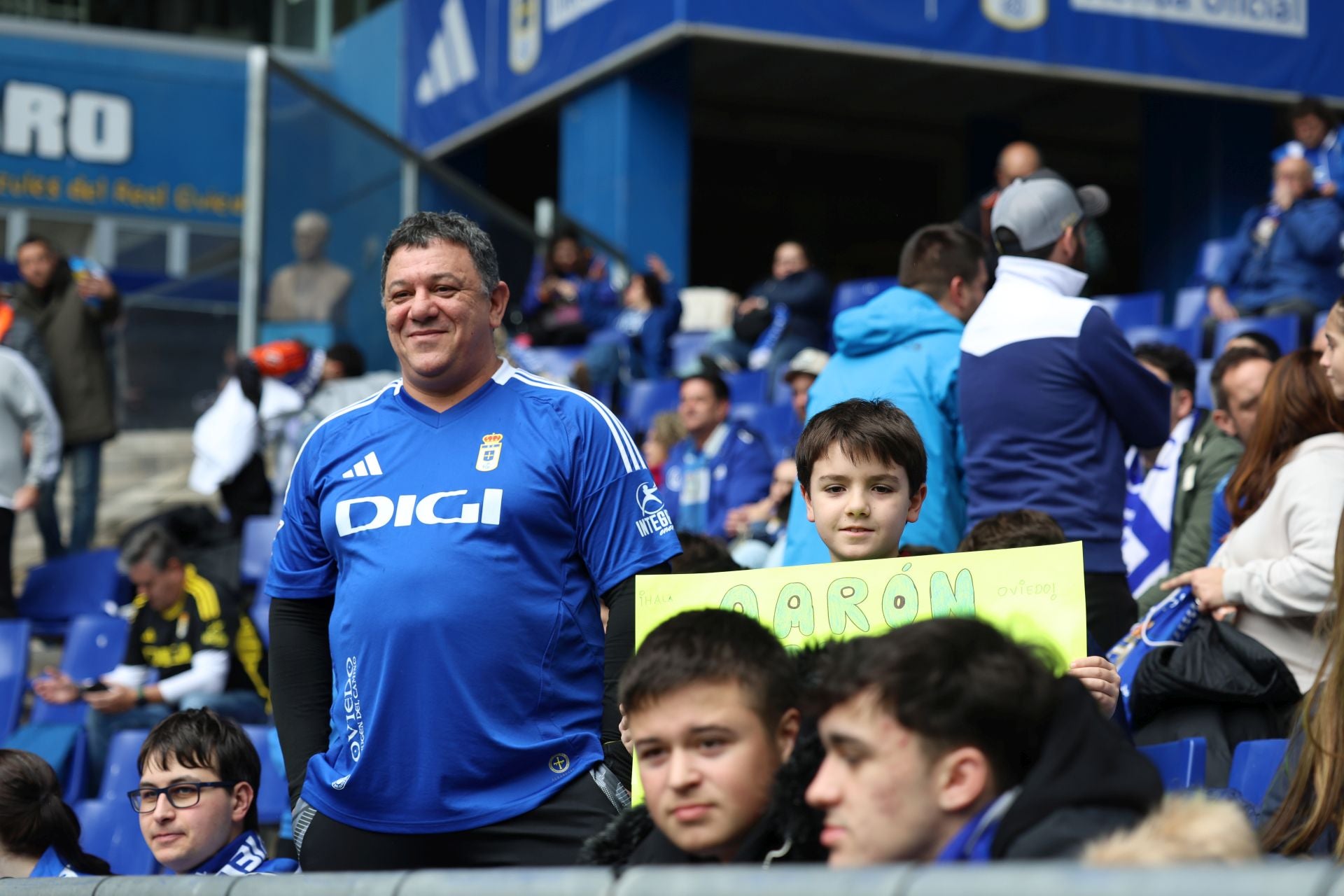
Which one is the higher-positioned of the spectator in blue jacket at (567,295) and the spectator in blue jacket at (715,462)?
the spectator in blue jacket at (567,295)

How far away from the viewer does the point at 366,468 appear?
10.8 feet

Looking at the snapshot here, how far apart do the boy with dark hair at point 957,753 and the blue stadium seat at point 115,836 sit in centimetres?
432

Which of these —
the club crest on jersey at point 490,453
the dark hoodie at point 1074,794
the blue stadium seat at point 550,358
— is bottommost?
the dark hoodie at point 1074,794

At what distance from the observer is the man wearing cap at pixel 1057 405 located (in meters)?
4.46

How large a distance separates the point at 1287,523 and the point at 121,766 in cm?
447

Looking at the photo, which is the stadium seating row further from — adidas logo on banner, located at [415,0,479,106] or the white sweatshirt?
adidas logo on banner, located at [415,0,479,106]

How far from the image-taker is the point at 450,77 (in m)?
18.3

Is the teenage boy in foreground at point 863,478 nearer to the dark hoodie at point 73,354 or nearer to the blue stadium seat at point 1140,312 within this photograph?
the blue stadium seat at point 1140,312

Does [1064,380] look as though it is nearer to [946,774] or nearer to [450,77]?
[946,774]

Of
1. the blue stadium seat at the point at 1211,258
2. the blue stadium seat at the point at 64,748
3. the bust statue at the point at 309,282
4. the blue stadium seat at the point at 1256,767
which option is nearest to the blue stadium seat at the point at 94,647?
the blue stadium seat at the point at 64,748

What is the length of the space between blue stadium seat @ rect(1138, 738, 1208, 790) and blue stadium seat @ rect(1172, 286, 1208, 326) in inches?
275

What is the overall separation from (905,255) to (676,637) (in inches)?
105

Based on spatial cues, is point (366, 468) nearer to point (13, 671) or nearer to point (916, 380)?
point (916, 380)

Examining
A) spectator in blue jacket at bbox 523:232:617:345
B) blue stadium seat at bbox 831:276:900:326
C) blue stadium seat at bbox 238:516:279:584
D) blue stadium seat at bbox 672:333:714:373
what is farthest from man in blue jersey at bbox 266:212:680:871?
spectator in blue jacket at bbox 523:232:617:345
